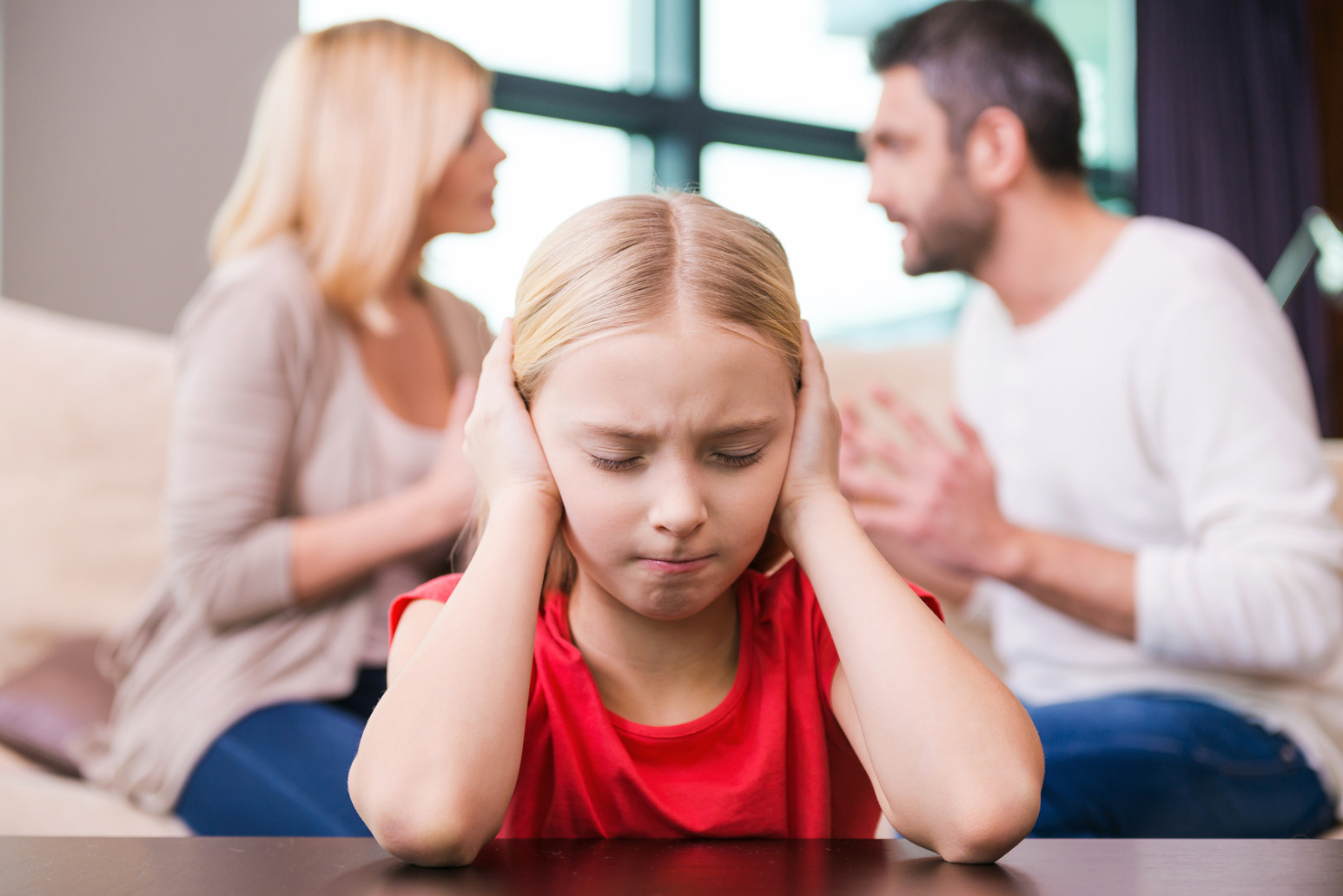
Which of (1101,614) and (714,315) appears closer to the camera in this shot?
(714,315)

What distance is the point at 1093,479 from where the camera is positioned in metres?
1.31

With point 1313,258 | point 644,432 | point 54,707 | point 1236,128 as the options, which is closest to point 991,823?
point 644,432

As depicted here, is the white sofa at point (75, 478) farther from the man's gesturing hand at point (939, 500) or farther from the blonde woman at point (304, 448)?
the man's gesturing hand at point (939, 500)

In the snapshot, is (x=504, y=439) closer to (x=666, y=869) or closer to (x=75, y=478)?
(x=666, y=869)

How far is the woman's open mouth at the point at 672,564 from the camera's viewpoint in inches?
26.5

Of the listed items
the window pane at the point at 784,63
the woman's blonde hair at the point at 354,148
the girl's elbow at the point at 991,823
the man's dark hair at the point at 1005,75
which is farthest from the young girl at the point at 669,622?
the window pane at the point at 784,63

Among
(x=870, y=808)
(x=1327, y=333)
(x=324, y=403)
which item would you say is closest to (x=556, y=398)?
(x=870, y=808)

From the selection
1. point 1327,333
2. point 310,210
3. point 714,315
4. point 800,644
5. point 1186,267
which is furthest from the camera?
point 1327,333

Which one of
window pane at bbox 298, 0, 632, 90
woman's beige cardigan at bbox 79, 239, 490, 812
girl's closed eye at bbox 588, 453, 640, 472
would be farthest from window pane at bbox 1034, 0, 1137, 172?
girl's closed eye at bbox 588, 453, 640, 472

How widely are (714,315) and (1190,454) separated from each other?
0.75m

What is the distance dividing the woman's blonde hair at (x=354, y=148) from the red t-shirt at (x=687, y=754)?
709 millimetres

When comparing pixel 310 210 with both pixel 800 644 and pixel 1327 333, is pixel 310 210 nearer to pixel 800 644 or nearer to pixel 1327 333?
pixel 800 644

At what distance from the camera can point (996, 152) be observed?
4.65 feet

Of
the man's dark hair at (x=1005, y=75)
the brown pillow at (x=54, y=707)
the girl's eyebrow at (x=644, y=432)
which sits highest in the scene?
the man's dark hair at (x=1005, y=75)
